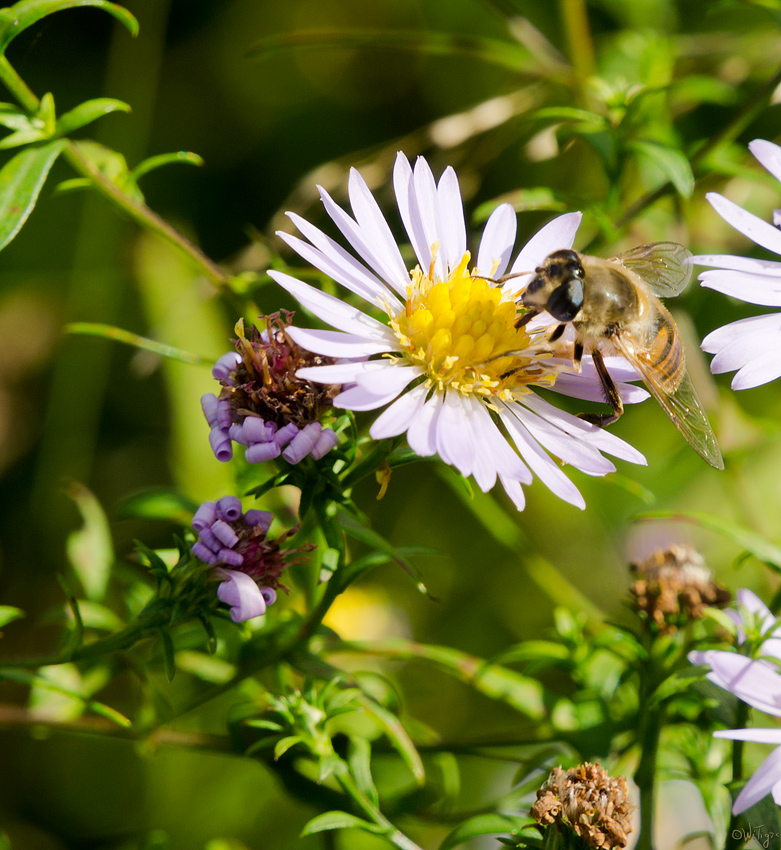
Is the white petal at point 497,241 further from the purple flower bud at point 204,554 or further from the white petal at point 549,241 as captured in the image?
the purple flower bud at point 204,554

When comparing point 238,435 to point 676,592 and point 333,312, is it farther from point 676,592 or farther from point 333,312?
point 676,592

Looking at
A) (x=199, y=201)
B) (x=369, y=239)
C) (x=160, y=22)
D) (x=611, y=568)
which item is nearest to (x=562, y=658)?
(x=369, y=239)

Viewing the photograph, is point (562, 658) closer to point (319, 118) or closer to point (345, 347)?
point (345, 347)

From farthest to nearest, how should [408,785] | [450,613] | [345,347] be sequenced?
[450,613], [408,785], [345,347]

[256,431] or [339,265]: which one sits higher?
[339,265]

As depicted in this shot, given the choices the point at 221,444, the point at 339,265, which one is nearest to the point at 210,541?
the point at 221,444

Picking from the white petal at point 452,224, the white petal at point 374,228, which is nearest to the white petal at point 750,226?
the white petal at point 452,224
